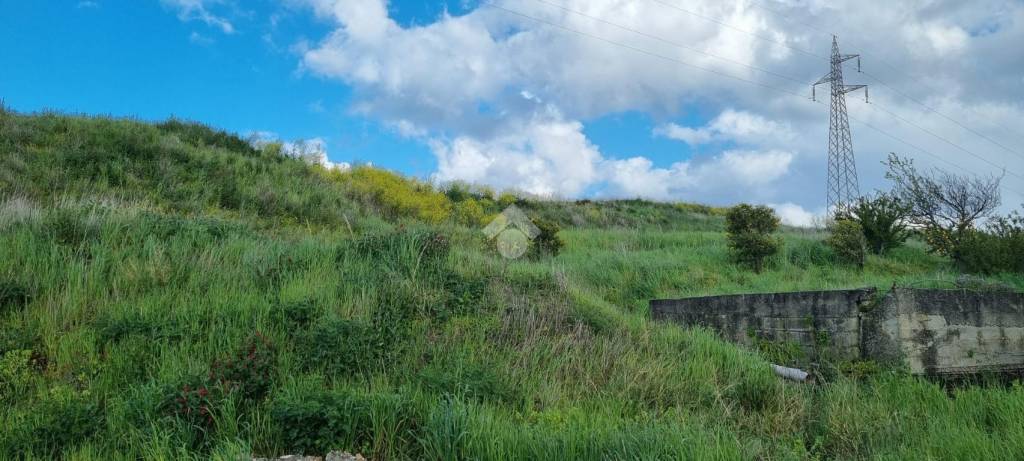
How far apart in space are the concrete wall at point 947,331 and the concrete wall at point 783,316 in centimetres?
27

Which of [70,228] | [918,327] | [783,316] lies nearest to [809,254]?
[783,316]

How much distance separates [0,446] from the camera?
14.0ft

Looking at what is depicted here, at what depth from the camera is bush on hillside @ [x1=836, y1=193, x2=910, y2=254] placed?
1727cm

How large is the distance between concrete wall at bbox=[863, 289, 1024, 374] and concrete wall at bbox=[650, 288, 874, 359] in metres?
0.27

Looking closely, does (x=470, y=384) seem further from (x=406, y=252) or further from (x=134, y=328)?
(x=406, y=252)

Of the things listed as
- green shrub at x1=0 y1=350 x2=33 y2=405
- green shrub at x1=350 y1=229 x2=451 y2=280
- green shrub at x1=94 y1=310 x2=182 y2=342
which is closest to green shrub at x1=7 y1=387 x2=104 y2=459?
green shrub at x1=0 y1=350 x2=33 y2=405

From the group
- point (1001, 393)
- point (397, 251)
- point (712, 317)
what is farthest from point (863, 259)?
point (397, 251)

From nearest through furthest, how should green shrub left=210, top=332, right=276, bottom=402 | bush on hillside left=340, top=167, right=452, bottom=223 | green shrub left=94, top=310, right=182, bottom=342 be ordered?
green shrub left=210, top=332, right=276, bottom=402 → green shrub left=94, top=310, right=182, bottom=342 → bush on hillside left=340, top=167, right=452, bottom=223

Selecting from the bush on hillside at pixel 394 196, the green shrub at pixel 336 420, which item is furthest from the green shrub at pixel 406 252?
the bush on hillside at pixel 394 196

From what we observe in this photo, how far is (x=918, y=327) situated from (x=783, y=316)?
1.82 meters

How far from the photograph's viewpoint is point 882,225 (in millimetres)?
17297

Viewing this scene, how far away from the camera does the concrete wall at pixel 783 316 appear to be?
8.61m

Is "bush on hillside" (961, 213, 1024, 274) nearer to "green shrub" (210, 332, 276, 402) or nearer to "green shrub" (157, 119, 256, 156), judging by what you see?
"green shrub" (210, 332, 276, 402)

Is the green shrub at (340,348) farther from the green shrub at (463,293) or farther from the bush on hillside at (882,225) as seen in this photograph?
the bush on hillside at (882,225)
